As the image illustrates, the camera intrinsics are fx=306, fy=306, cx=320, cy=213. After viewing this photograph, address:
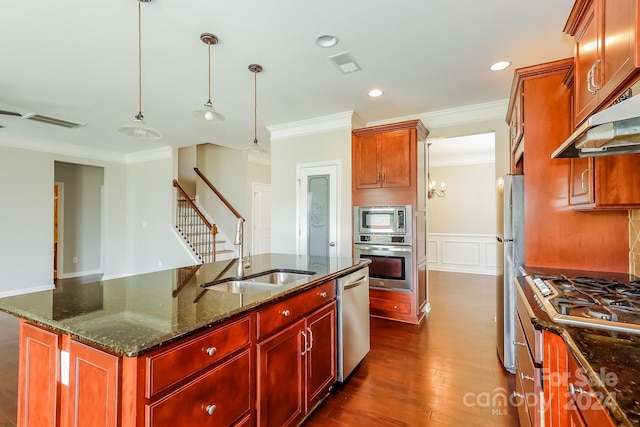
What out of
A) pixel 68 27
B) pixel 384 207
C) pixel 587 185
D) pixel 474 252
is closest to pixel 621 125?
pixel 587 185

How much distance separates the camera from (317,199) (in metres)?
4.44

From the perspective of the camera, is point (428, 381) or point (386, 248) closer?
point (428, 381)

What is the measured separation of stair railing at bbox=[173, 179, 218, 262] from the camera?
620 cm

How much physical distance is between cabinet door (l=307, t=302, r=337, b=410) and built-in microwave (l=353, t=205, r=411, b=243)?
190 centimetres

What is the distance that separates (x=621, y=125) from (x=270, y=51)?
240 centimetres

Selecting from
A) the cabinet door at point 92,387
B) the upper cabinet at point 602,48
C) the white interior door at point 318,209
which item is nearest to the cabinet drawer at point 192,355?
the cabinet door at point 92,387

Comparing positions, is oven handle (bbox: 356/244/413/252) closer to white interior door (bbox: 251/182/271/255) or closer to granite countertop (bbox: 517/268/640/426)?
granite countertop (bbox: 517/268/640/426)

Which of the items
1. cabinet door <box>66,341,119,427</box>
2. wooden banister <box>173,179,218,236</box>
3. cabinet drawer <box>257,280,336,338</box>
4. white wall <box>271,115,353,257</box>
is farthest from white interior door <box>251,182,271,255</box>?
cabinet door <box>66,341,119,427</box>

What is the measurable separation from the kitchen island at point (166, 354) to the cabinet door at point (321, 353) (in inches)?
0.5

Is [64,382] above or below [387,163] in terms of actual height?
below

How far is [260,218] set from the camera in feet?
23.6

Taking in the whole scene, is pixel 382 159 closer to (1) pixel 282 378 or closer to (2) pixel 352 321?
(2) pixel 352 321

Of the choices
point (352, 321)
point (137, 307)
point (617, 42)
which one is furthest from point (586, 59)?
point (137, 307)

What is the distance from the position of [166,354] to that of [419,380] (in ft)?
6.92
